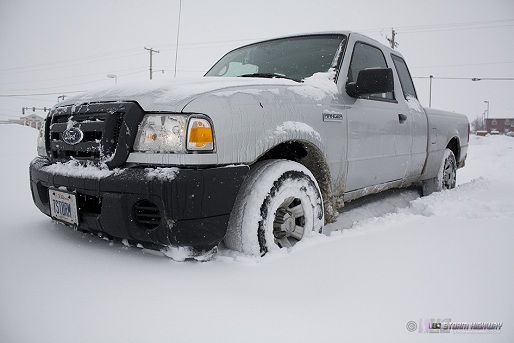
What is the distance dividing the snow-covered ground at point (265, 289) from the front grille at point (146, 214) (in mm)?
235

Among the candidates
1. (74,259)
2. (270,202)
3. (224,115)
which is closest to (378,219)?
(270,202)

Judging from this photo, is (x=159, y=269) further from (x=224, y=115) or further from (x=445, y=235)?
(x=445, y=235)

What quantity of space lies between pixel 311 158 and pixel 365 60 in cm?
134

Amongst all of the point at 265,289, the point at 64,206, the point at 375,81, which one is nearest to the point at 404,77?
the point at 375,81

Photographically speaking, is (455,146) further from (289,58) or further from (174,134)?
(174,134)

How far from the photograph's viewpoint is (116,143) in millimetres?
1876

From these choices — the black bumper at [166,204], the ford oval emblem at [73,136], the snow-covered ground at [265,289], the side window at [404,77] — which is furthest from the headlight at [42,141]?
the side window at [404,77]

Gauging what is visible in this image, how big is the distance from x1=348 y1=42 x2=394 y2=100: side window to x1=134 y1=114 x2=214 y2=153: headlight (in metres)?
1.66

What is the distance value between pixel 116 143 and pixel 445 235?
2199 millimetres

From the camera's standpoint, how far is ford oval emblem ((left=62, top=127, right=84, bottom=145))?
2.03 m

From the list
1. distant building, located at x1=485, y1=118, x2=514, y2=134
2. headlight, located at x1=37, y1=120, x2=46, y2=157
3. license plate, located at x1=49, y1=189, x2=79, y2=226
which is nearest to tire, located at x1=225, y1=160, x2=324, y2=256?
license plate, located at x1=49, y1=189, x2=79, y2=226

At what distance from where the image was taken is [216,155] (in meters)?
1.82

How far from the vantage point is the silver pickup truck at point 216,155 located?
1757 mm

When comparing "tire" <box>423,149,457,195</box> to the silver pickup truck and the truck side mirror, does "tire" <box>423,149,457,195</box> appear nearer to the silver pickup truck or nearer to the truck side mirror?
the silver pickup truck
